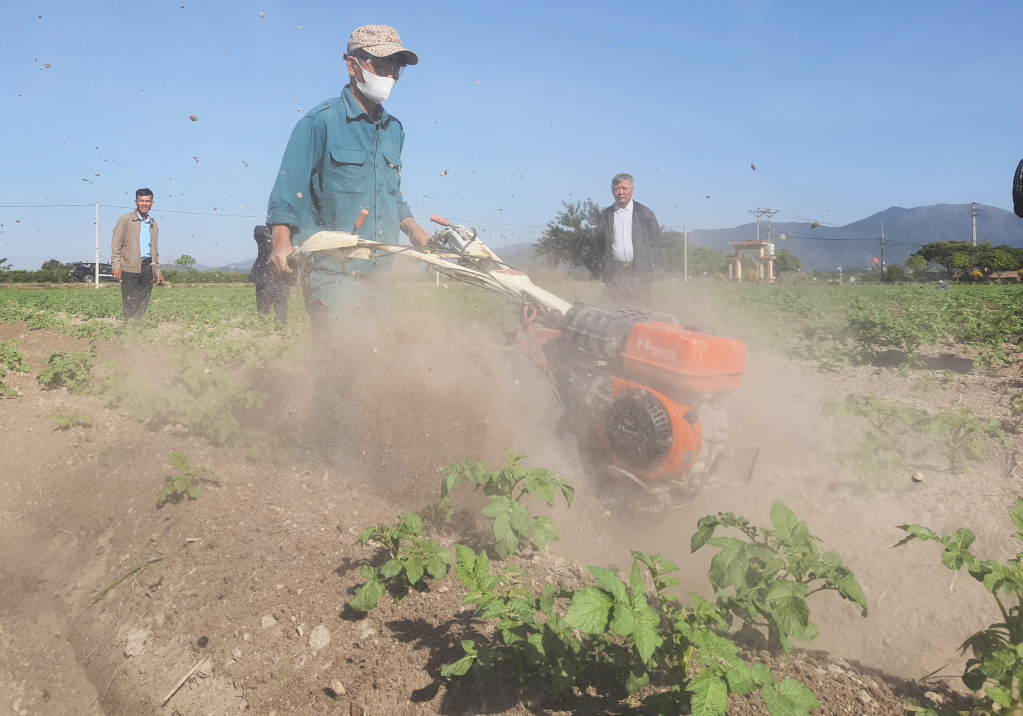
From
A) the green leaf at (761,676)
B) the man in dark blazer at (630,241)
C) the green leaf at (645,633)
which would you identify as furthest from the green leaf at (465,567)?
the man in dark blazer at (630,241)

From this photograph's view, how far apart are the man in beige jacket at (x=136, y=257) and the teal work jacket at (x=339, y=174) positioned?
13.1 ft

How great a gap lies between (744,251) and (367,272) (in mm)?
86390

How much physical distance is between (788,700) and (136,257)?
26.7ft

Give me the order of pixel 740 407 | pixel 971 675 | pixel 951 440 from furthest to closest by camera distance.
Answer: pixel 740 407 < pixel 951 440 < pixel 971 675

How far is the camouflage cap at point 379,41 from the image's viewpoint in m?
4.19

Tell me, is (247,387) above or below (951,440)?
above

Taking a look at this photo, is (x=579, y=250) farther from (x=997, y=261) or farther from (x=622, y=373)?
(x=997, y=261)

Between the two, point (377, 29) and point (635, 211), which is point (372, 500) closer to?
point (377, 29)

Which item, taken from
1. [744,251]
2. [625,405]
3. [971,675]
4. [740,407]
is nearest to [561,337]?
[625,405]

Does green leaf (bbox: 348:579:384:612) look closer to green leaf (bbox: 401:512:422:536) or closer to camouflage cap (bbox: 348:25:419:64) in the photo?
green leaf (bbox: 401:512:422:536)

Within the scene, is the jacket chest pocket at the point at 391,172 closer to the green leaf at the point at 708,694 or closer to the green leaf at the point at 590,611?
the green leaf at the point at 590,611

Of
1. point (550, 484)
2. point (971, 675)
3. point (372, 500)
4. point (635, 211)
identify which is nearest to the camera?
point (971, 675)

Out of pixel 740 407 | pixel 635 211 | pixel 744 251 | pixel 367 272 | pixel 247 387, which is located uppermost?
pixel 744 251

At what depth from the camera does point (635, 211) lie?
6062 mm
